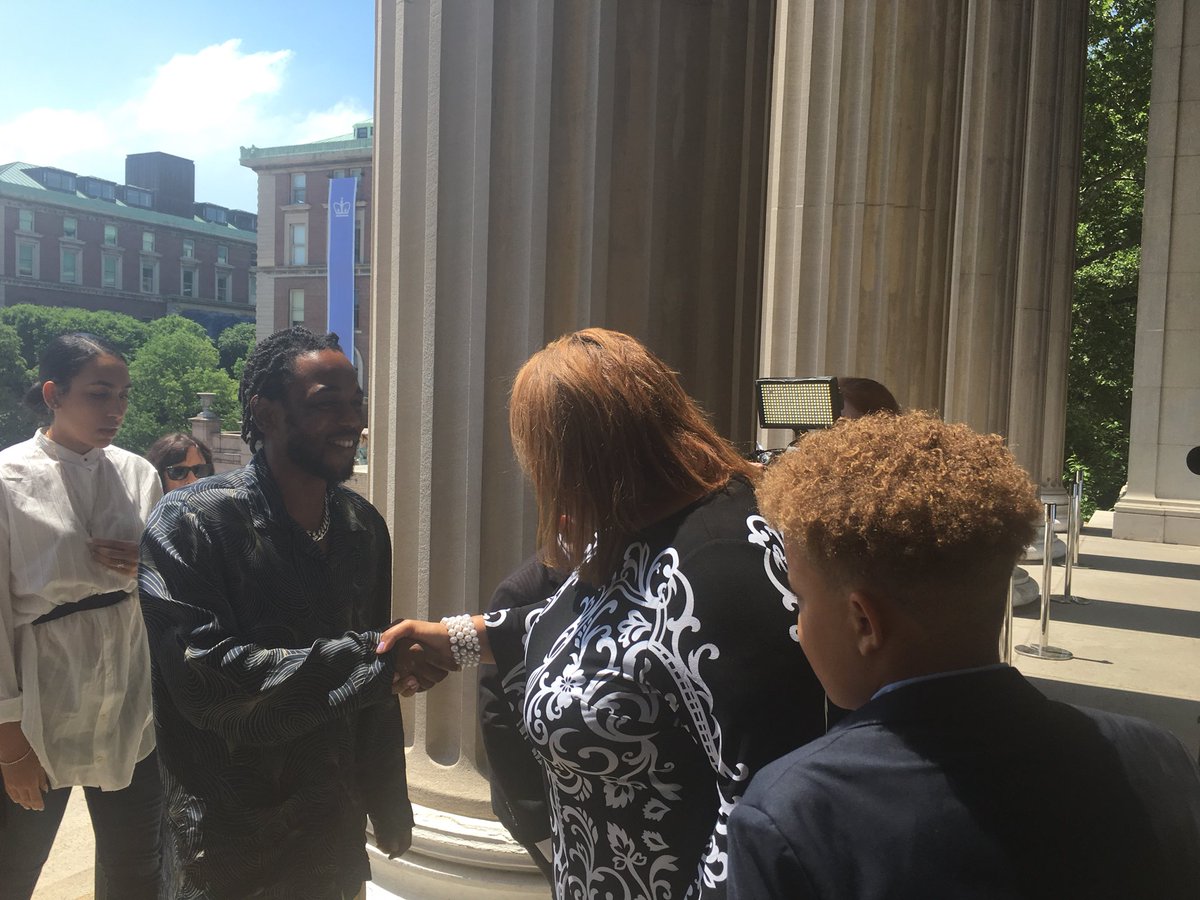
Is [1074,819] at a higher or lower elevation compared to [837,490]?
lower

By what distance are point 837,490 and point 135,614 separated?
2.96 m

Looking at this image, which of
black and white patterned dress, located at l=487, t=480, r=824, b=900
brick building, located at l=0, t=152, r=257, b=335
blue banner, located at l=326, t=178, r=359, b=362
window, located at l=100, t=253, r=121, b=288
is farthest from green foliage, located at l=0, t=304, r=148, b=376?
black and white patterned dress, located at l=487, t=480, r=824, b=900

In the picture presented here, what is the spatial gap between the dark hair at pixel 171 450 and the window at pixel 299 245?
7934 centimetres

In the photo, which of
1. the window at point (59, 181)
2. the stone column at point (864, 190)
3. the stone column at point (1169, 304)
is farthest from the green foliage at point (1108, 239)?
the window at point (59, 181)

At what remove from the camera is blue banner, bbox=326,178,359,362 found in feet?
139

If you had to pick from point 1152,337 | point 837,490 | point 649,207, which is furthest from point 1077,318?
point 837,490

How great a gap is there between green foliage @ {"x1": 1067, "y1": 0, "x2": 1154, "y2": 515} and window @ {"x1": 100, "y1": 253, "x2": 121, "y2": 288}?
65.7 metres

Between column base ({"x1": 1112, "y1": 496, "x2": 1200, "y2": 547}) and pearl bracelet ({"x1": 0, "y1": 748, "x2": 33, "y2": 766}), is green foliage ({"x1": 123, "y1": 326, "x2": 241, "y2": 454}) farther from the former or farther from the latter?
pearl bracelet ({"x1": 0, "y1": 748, "x2": 33, "y2": 766})

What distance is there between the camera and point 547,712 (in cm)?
178

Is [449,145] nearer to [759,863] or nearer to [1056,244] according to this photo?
[759,863]

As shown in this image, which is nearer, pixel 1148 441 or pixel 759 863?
pixel 759 863

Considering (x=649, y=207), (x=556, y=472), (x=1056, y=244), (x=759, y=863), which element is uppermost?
(x=1056, y=244)

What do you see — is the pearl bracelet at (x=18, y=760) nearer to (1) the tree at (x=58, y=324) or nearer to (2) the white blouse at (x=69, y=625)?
(2) the white blouse at (x=69, y=625)

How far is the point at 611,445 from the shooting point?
1887 mm
